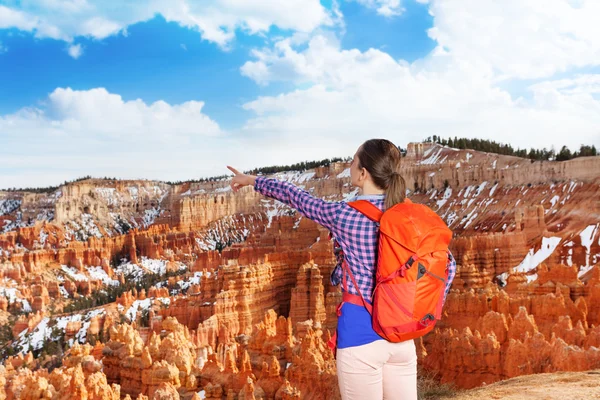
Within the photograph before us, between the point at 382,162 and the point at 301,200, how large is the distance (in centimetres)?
50

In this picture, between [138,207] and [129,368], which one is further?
[138,207]

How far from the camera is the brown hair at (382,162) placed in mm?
2707

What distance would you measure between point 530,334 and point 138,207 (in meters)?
114

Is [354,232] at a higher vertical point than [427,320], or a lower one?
higher

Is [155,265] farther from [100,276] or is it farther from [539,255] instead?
[539,255]

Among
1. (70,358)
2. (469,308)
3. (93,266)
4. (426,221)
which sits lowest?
(93,266)

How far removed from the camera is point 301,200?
9.20ft

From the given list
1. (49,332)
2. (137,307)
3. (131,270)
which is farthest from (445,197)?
(49,332)

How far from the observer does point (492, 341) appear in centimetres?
1127

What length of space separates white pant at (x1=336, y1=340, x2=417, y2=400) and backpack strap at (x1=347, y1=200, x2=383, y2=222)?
664 millimetres

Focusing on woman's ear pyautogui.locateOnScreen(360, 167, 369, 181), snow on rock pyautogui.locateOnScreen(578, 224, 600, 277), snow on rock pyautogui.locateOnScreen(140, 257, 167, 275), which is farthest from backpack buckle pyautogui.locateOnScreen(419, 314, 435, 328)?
snow on rock pyautogui.locateOnScreen(140, 257, 167, 275)

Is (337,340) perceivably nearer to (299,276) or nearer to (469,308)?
(469,308)

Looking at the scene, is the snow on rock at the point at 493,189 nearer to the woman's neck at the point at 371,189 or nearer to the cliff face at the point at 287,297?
the cliff face at the point at 287,297

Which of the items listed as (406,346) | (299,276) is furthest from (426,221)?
(299,276)
